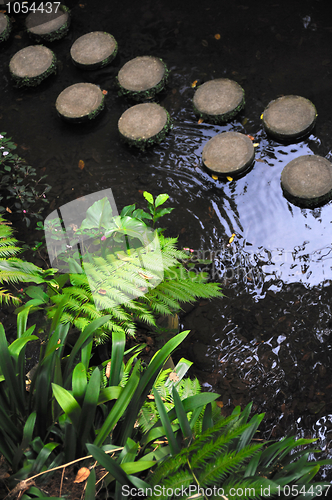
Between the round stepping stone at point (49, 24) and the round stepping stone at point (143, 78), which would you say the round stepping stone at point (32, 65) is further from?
the round stepping stone at point (143, 78)

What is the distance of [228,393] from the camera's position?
2062mm

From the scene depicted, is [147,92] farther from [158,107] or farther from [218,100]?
[218,100]

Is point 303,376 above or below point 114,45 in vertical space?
below

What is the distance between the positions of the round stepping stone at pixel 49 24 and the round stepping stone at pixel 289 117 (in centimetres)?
222

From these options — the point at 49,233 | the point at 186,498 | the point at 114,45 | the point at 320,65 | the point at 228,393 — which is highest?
the point at 114,45

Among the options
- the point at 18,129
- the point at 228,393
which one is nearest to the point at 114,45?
the point at 18,129

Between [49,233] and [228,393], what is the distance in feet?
5.30

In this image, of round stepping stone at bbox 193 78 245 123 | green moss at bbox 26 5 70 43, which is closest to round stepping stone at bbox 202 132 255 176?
round stepping stone at bbox 193 78 245 123

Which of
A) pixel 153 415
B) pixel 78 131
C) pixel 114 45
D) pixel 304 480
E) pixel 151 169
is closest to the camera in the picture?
pixel 304 480

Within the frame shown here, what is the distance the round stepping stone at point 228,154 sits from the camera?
105 inches

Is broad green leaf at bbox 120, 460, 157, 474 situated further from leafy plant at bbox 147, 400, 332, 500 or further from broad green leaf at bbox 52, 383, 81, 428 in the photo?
broad green leaf at bbox 52, 383, 81, 428

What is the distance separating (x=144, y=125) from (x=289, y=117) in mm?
1124

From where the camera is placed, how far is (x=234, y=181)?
2730 mm

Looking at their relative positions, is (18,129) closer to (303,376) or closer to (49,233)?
(49,233)
